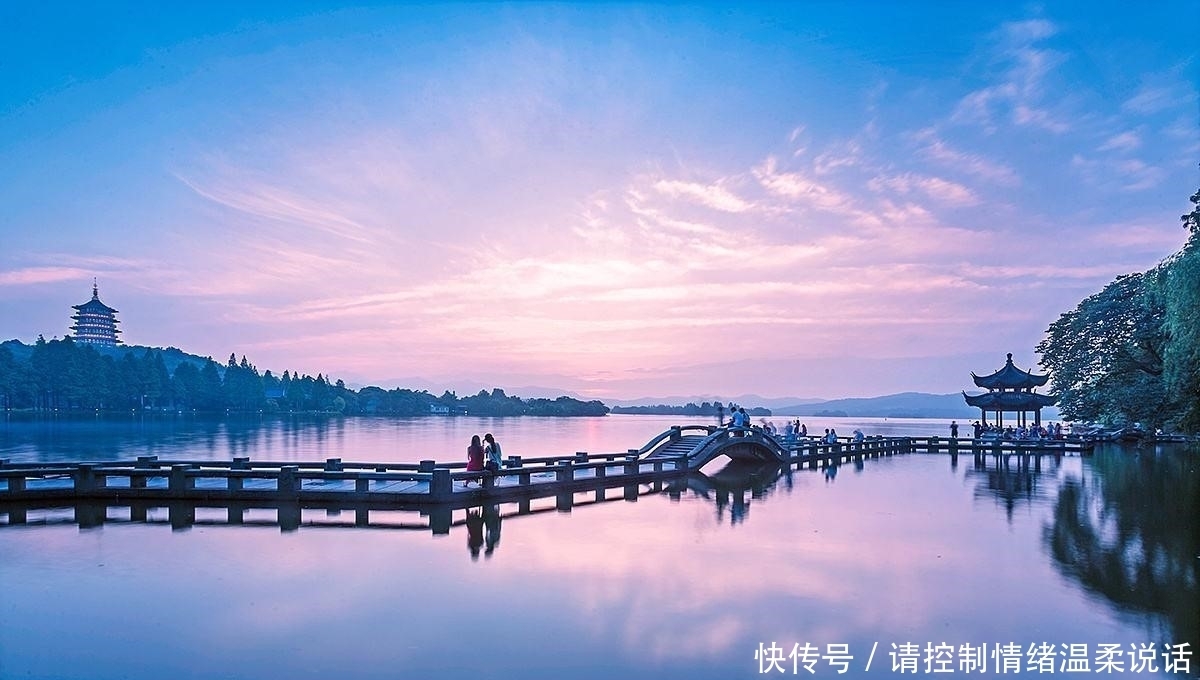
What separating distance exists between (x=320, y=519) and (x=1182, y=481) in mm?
23549

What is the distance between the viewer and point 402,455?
124 feet

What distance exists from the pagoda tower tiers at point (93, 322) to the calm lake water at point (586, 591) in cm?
13696

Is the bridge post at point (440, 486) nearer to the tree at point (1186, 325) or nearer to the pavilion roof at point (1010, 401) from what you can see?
the tree at point (1186, 325)

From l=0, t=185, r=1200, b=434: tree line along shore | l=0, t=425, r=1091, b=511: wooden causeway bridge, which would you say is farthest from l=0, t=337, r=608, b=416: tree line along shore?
l=0, t=425, r=1091, b=511: wooden causeway bridge

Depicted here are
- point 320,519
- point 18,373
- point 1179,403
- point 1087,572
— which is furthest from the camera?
point 18,373

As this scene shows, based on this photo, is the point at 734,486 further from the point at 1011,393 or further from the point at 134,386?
the point at 134,386

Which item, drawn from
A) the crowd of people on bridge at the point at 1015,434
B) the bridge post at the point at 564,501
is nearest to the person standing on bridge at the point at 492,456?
the bridge post at the point at 564,501

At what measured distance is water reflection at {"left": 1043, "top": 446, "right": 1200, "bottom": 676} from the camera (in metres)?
8.49

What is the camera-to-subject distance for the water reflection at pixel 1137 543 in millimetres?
8492

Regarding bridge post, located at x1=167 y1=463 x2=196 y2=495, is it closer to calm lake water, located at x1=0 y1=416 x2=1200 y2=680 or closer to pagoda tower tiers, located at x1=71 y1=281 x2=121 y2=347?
calm lake water, located at x1=0 y1=416 x2=1200 y2=680

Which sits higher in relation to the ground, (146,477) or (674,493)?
(146,477)

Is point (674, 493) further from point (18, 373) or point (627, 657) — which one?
point (18, 373)

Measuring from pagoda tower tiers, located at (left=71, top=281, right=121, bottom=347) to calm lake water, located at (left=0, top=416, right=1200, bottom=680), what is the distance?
13696 cm

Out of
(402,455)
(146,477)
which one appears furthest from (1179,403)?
(402,455)
